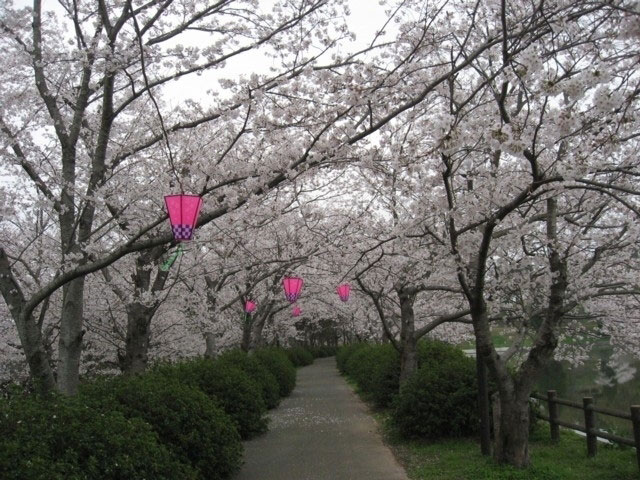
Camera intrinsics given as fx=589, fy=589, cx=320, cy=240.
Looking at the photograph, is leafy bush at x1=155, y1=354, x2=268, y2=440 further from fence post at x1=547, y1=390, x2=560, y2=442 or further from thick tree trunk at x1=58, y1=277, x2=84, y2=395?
fence post at x1=547, y1=390, x2=560, y2=442

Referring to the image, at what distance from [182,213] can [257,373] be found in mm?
9576

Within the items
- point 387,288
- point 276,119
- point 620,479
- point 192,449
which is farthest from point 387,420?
point 276,119

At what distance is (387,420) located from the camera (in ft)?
39.3

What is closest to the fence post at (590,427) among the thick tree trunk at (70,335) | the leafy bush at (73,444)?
the leafy bush at (73,444)

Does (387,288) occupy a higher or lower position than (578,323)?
higher

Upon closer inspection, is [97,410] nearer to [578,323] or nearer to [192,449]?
[192,449]

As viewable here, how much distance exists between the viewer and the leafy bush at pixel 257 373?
13.4 meters

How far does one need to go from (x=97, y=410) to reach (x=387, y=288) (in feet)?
33.4

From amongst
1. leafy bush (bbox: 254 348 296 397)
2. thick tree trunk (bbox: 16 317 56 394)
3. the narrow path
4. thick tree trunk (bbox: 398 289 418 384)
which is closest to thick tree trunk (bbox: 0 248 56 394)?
thick tree trunk (bbox: 16 317 56 394)

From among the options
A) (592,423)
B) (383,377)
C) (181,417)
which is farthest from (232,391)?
(592,423)

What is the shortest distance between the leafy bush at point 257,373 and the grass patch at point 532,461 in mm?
4316

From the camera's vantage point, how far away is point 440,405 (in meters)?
9.71

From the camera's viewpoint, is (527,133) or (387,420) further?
(387,420)

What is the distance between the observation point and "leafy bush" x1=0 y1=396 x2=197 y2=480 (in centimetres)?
376
